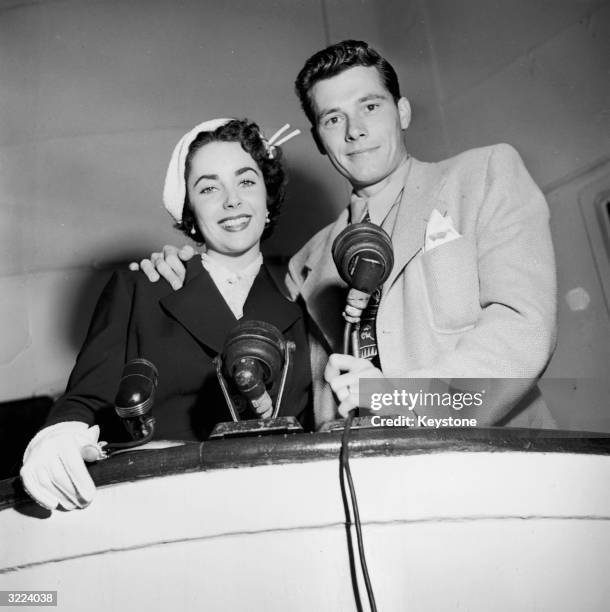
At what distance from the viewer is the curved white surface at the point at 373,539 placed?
0.91 m

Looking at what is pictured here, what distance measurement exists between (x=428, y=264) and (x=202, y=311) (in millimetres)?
535

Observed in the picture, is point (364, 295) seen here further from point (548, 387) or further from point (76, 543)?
point (548, 387)

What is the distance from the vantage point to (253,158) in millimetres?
1909

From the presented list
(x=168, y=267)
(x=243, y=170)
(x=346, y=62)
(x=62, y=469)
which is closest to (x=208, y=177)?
(x=243, y=170)

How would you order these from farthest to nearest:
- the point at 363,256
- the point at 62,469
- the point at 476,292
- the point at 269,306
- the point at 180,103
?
1. the point at 180,103
2. the point at 269,306
3. the point at 476,292
4. the point at 363,256
5. the point at 62,469

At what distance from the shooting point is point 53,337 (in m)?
2.79

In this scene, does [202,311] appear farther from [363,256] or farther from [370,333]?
[363,256]

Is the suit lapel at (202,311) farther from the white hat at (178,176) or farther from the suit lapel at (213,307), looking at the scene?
the white hat at (178,176)

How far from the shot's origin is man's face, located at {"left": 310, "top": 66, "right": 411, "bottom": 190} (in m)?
1.79

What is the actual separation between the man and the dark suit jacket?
0.07 m

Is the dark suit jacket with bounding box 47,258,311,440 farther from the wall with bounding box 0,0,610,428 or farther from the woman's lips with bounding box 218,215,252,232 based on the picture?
the wall with bounding box 0,0,610,428

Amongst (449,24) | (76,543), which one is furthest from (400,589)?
(449,24)

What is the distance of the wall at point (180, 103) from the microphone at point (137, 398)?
1538 mm

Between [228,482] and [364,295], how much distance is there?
41cm
